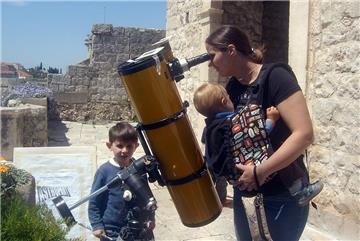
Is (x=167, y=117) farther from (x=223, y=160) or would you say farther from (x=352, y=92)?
(x=352, y=92)

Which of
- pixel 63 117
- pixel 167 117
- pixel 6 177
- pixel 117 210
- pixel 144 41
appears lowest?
pixel 63 117

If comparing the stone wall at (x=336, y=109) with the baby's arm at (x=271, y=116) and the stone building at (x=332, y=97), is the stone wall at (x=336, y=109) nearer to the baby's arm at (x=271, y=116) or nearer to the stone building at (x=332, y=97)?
the stone building at (x=332, y=97)

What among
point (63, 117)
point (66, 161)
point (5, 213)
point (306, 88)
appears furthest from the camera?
point (63, 117)

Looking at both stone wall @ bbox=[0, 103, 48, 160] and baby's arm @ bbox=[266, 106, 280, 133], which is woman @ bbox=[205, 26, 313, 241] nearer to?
baby's arm @ bbox=[266, 106, 280, 133]

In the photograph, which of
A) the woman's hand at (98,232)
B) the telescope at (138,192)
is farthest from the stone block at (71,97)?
the telescope at (138,192)

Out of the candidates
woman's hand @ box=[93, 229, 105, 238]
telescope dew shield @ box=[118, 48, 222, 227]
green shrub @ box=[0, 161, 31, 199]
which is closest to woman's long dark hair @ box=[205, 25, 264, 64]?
telescope dew shield @ box=[118, 48, 222, 227]

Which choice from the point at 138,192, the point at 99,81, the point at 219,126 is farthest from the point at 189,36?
the point at 99,81

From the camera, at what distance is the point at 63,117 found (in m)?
12.8

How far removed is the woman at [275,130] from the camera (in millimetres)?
1843

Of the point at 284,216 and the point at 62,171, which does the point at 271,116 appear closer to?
the point at 284,216

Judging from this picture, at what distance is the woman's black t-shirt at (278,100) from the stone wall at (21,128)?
4.67 metres

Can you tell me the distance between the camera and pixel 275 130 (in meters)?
1.96

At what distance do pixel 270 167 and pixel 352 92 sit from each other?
2158 mm

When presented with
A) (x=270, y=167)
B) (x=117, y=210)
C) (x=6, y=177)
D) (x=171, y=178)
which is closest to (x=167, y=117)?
(x=171, y=178)
